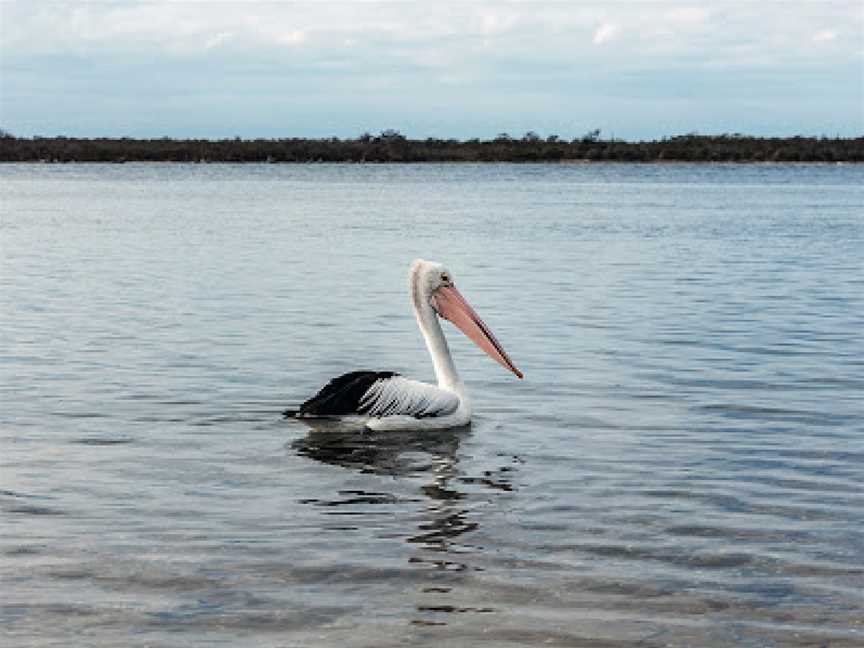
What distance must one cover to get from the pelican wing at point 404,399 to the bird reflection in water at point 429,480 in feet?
0.46

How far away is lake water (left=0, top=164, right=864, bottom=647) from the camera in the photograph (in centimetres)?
516

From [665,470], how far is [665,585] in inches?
84.2

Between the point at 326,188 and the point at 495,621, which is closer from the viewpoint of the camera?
the point at 495,621

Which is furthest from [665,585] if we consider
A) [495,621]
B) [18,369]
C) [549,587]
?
[18,369]

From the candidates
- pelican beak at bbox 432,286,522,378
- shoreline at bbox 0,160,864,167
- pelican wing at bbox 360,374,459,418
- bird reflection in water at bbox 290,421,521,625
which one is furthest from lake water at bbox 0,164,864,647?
shoreline at bbox 0,160,864,167

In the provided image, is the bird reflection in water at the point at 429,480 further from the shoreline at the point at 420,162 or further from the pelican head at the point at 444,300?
the shoreline at the point at 420,162

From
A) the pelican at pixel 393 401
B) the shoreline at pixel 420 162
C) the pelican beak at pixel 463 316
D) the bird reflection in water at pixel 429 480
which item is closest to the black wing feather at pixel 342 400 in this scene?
the pelican at pixel 393 401

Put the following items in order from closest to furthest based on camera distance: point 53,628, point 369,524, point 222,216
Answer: point 53,628, point 369,524, point 222,216

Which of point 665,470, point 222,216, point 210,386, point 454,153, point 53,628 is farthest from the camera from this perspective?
point 454,153

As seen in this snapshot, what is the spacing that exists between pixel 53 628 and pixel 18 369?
6.40 meters

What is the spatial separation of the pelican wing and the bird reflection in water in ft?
0.46

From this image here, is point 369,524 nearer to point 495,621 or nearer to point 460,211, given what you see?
point 495,621

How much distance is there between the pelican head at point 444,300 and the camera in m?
9.46

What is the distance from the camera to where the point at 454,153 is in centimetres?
10238
